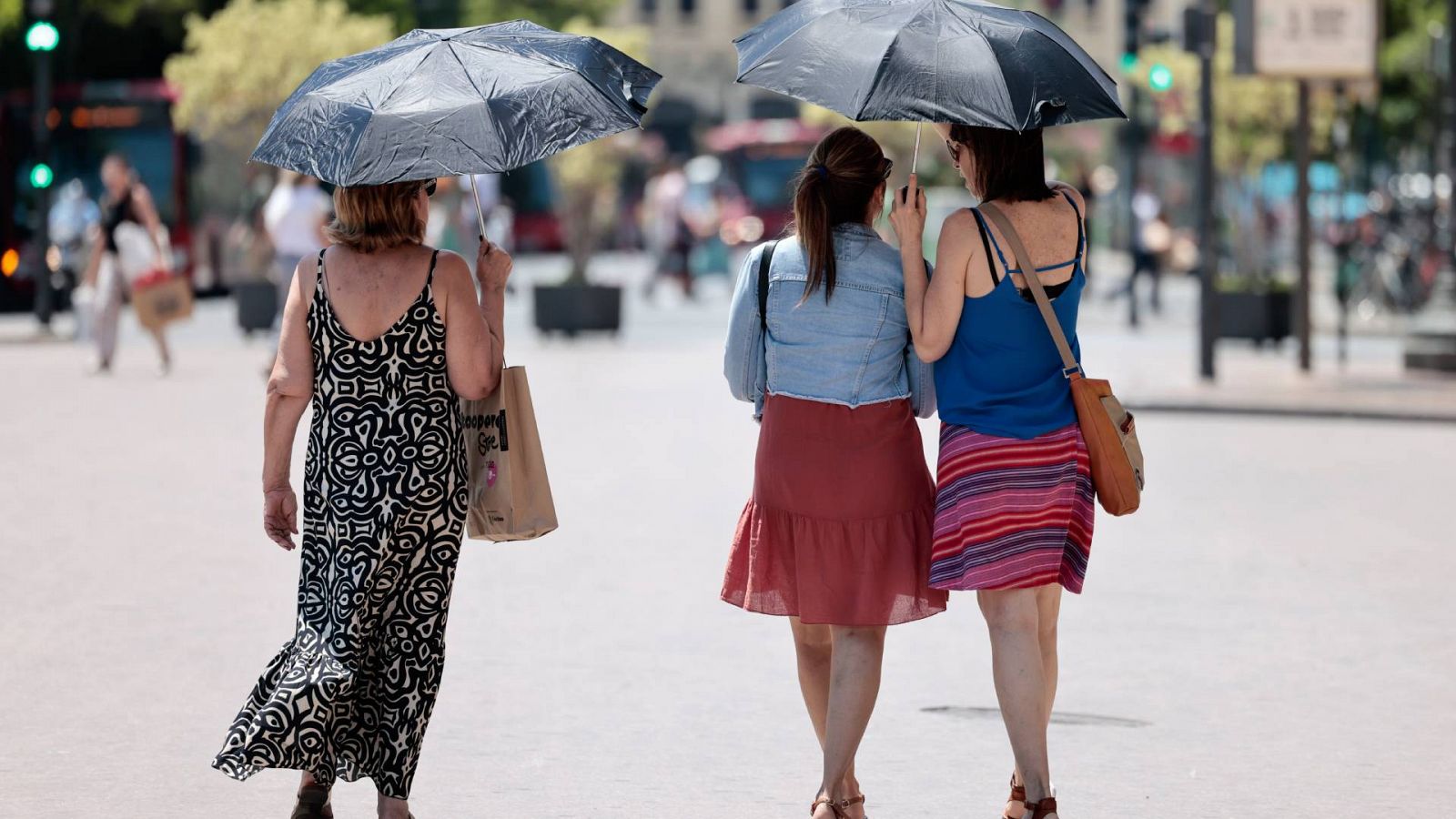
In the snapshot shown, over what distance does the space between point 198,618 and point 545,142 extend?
3886 millimetres

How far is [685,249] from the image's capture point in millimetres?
36000

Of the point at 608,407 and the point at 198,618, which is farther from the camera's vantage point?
the point at 608,407

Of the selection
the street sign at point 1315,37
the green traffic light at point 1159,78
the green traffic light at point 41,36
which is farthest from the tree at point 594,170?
the street sign at point 1315,37

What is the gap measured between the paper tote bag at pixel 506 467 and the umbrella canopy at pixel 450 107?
567 millimetres

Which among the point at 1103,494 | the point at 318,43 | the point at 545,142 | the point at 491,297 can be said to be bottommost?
the point at 1103,494

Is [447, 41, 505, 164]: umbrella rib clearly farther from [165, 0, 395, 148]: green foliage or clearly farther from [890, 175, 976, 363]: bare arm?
[165, 0, 395, 148]: green foliage

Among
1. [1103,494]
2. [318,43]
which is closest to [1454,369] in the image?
[1103,494]

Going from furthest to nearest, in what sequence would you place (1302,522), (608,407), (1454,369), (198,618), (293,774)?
1. (1454,369)
2. (608,407)
3. (1302,522)
4. (198,618)
5. (293,774)

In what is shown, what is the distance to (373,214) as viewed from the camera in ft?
17.4

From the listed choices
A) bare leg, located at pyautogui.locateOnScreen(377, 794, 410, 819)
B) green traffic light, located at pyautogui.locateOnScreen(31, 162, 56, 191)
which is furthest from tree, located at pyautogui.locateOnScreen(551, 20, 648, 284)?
bare leg, located at pyautogui.locateOnScreen(377, 794, 410, 819)

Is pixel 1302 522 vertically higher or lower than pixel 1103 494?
lower

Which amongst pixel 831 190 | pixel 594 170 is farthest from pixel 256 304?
pixel 594 170

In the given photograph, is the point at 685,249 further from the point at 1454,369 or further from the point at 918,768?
the point at 918,768

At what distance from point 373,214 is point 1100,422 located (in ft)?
5.54
